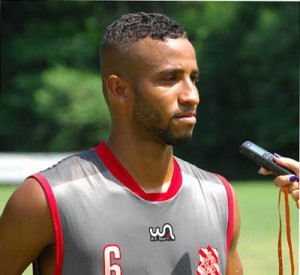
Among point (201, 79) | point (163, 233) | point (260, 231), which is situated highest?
point (163, 233)

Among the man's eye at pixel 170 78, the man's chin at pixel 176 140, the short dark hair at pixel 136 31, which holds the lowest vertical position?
the man's chin at pixel 176 140

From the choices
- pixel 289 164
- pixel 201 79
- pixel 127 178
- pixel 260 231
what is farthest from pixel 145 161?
pixel 201 79

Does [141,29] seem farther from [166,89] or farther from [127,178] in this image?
[127,178]

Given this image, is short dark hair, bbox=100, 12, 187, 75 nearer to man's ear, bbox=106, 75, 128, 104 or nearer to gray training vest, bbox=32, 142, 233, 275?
man's ear, bbox=106, 75, 128, 104

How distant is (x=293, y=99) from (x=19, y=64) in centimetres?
1023

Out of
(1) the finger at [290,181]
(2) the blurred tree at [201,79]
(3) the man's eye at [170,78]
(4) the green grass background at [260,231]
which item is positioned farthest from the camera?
(2) the blurred tree at [201,79]

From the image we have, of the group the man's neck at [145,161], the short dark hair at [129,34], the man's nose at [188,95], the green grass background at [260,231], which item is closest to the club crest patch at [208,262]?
the man's neck at [145,161]

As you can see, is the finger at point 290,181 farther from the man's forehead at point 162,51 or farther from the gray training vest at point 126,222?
the man's forehead at point 162,51

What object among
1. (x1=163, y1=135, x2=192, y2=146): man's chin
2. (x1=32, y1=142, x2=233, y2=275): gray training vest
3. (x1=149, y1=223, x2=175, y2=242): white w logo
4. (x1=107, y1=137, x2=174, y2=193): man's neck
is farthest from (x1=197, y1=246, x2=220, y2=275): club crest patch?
(x1=163, y1=135, x2=192, y2=146): man's chin

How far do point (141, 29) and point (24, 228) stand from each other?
686 mm

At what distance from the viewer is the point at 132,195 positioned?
2.56 m

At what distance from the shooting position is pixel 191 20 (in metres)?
33.3

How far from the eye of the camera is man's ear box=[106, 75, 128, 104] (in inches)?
102

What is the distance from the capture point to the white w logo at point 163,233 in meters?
2.54
